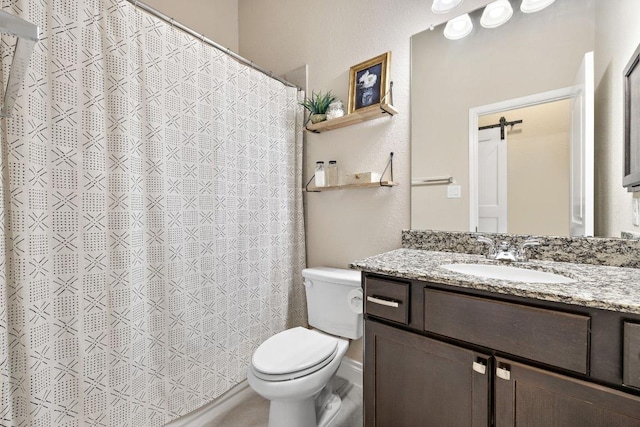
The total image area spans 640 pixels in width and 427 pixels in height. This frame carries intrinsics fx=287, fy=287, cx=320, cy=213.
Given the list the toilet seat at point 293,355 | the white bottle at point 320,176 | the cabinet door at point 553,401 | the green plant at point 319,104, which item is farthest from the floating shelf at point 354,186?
the cabinet door at point 553,401

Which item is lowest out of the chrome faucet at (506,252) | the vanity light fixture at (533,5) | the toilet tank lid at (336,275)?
the toilet tank lid at (336,275)

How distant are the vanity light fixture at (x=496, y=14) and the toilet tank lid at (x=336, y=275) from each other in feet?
4.50

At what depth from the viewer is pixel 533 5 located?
4.05ft

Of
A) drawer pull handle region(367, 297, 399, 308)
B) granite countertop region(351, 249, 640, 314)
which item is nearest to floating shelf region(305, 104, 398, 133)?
granite countertop region(351, 249, 640, 314)

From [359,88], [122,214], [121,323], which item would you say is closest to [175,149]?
[122,214]

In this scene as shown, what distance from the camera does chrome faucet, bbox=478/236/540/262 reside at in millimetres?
1176

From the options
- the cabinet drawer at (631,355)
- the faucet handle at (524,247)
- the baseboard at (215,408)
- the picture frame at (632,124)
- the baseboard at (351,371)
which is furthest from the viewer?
the baseboard at (351,371)

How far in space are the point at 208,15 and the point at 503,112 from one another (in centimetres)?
217

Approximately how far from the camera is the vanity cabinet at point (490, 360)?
698mm

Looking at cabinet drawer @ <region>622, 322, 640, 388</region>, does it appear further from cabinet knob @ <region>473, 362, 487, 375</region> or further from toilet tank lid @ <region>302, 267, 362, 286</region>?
toilet tank lid @ <region>302, 267, 362, 286</region>

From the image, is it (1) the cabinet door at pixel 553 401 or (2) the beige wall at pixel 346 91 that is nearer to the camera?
(1) the cabinet door at pixel 553 401

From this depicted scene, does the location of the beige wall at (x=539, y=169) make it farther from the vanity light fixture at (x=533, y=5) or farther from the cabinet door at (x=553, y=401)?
the cabinet door at (x=553, y=401)

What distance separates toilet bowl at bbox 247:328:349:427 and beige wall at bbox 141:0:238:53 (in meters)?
2.21

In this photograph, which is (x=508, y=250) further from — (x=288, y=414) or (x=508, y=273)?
(x=288, y=414)
